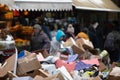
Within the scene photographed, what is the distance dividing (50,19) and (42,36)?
22.5 feet

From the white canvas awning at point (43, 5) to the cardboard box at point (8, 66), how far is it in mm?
1059

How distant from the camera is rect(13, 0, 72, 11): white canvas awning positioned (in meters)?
8.02

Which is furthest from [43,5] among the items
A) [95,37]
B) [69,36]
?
[95,37]

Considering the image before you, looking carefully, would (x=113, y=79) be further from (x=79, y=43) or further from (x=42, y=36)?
(x=42, y=36)

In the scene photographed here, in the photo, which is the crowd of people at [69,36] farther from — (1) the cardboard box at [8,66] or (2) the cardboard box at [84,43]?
(1) the cardboard box at [8,66]

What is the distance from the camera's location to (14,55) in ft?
24.9

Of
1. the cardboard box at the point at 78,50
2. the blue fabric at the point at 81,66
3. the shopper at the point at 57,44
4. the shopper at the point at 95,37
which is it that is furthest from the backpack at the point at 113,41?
the blue fabric at the point at 81,66

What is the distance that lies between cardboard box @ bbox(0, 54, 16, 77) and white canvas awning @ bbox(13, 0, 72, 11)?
3.48 feet

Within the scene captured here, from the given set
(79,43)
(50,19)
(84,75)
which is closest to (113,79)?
(84,75)

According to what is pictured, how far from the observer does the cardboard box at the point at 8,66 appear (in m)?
7.17

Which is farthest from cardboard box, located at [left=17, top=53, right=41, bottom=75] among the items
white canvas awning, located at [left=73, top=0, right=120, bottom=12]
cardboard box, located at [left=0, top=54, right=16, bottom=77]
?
white canvas awning, located at [left=73, top=0, right=120, bottom=12]

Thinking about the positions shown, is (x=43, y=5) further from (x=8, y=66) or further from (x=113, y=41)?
(x=113, y=41)

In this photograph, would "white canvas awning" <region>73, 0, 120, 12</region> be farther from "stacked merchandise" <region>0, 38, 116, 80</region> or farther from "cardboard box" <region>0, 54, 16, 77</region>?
"cardboard box" <region>0, 54, 16, 77</region>

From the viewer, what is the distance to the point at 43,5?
331 inches
